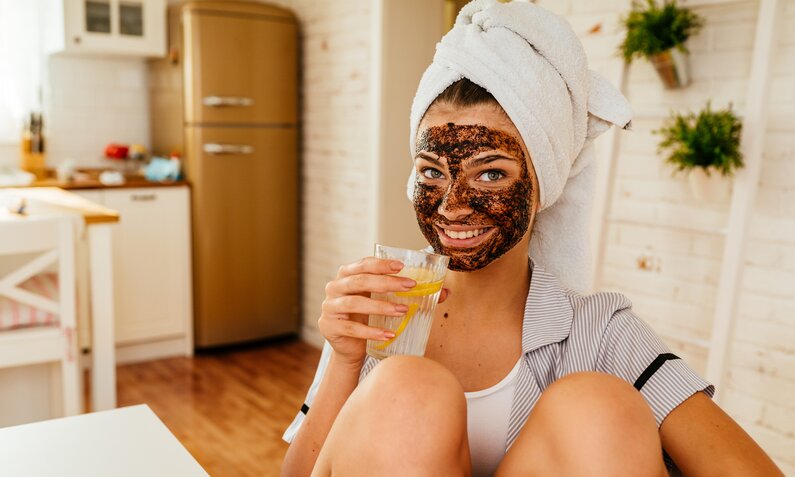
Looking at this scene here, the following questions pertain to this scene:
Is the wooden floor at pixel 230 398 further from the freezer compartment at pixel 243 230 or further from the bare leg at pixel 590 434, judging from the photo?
the bare leg at pixel 590 434

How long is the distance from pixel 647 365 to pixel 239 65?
3065 mm

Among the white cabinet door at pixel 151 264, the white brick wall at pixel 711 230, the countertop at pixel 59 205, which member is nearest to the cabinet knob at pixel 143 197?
the white cabinet door at pixel 151 264

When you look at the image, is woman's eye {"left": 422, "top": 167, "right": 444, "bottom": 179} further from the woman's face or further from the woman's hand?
the woman's hand

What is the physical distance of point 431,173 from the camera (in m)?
1.15

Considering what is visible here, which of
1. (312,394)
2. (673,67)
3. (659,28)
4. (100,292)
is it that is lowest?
(100,292)

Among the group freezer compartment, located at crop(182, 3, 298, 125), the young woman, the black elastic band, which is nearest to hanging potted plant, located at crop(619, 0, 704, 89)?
the young woman

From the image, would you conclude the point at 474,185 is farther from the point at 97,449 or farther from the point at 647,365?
the point at 97,449

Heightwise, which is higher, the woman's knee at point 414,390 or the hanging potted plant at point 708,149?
the hanging potted plant at point 708,149

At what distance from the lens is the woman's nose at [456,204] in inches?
43.2

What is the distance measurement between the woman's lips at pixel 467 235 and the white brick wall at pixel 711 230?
143cm

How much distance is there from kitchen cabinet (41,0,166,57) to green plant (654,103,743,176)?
2717 millimetres

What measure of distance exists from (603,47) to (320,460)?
83.7 inches

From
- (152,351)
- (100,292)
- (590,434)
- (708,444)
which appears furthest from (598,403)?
(152,351)

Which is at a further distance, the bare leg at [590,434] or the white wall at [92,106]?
the white wall at [92,106]
